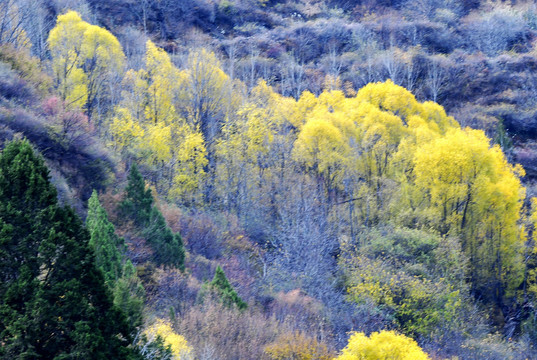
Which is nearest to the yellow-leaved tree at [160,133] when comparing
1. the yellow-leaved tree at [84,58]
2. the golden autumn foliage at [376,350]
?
the yellow-leaved tree at [84,58]

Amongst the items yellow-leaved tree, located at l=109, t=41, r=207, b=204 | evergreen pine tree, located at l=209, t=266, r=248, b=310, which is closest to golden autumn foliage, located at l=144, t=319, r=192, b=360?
evergreen pine tree, located at l=209, t=266, r=248, b=310

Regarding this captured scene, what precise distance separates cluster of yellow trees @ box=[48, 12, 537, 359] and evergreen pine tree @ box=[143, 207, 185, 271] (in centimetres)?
1087

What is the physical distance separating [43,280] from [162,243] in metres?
11.8

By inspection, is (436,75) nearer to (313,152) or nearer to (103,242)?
(313,152)

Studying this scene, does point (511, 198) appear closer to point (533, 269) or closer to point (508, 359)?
point (533, 269)

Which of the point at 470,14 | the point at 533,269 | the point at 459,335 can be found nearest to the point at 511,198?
the point at 533,269

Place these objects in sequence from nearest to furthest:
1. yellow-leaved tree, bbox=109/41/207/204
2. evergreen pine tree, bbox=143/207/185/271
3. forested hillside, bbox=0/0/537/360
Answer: forested hillside, bbox=0/0/537/360 → evergreen pine tree, bbox=143/207/185/271 → yellow-leaved tree, bbox=109/41/207/204

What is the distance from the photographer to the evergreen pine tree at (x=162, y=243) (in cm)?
1966

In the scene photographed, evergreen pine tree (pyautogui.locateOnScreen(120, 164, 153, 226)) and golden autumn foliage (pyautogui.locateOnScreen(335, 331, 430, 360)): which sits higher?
evergreen pine tree (pyautogui.locateOnScreen(120, 164, 153, 226))

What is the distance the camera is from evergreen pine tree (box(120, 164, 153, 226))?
20.3 m

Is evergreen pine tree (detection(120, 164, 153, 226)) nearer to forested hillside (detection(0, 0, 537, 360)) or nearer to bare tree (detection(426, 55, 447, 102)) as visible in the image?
forested hillside (detection(0, 0, 537, 360))

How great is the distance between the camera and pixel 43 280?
7988 mm

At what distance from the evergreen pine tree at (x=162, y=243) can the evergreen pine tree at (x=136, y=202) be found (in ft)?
1.23

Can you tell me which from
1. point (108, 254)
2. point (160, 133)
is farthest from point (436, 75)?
point (108, 254)
